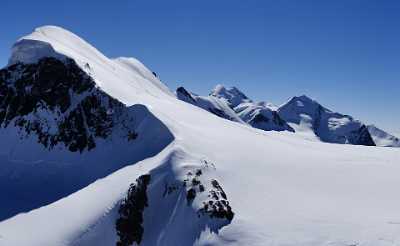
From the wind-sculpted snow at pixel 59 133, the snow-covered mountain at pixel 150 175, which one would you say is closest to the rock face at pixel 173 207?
the snow-covered mountain at pixel 150 175

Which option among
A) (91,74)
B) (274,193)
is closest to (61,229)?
(274,193)

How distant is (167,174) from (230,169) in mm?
6224

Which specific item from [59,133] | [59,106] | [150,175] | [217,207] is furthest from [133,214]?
[59,106]

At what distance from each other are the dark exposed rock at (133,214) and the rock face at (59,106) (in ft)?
33.6

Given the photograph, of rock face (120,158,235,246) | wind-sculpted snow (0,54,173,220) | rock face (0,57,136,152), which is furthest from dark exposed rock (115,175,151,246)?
rock face (0,57,136,152)

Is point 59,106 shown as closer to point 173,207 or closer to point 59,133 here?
point 59,133

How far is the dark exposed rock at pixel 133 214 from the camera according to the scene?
37.4 m

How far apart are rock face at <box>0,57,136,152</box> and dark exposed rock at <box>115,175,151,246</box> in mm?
10245

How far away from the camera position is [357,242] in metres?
30.4

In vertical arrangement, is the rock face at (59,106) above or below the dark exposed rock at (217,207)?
above

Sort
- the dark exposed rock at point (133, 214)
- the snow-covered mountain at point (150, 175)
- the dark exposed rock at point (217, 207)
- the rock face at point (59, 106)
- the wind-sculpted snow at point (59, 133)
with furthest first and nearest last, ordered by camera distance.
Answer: the rock face at point (59, 106) → the wind-sculpted snow at point (59, 133) → the dark exposed rock at point (133, 214) → the dark exposed rock at point (217, 207) → the snow-covered mountain at point (150, 175)

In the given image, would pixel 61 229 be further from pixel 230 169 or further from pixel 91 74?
pixel 91 74

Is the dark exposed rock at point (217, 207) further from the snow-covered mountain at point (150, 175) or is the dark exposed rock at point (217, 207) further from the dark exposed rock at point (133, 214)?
the dark exposed rock at point (133, 214)

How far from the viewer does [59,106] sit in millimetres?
53938
